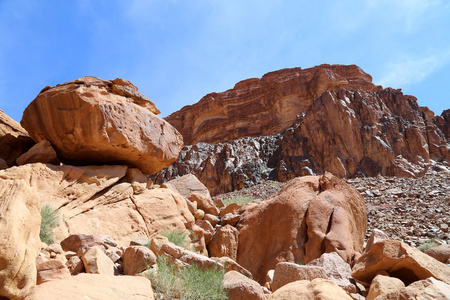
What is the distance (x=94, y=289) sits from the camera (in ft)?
9.70

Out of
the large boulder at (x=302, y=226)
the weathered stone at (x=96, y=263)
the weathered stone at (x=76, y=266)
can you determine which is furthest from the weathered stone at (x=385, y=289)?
the weathered stone at (x=76, y=266)

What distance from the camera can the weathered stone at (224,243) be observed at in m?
8.03

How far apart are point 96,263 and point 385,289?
3263mm

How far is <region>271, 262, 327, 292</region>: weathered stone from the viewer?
4.34 metres

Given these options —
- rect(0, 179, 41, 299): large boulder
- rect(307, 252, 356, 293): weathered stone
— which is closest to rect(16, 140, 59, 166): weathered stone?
rect(0, 179, 41, 299): large boulder

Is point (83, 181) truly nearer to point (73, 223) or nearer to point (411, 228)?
point (73, 223)

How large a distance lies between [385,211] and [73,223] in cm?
1062

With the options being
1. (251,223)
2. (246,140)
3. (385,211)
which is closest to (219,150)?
(246,140)

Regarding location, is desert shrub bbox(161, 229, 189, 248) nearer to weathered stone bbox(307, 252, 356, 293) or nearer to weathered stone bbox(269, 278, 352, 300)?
weathered stone bbox(307, 252, 356, 293)

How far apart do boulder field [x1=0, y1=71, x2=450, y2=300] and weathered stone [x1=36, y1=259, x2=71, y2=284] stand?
0.03 ft

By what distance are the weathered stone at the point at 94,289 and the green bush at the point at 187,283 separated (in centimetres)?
44

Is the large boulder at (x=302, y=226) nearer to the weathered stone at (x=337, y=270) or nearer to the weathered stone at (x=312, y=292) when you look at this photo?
the weathered stone at (x=337, y=270)

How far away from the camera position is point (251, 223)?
8602 mm

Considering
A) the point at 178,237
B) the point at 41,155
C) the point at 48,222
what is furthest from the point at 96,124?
the point at 178,237
